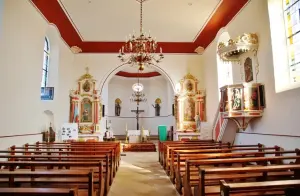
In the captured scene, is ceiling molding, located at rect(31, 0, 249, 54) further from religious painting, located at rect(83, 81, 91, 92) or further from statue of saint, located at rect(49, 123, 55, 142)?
statue of saint, located at rect(49, 123, 55, 142)

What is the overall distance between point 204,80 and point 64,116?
6.14 meters

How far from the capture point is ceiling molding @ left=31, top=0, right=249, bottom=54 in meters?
6.89

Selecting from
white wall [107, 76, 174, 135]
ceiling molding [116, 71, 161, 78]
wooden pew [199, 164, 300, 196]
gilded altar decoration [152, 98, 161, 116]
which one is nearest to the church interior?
wooden pew [199, 164, 300, 196]

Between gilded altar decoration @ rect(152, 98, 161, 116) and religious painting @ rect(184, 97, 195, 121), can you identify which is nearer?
religious painting @ rect(184, 97, 195, 121)

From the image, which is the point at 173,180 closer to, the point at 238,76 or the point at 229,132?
the point at 229,132

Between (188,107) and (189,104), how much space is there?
0.46 feet

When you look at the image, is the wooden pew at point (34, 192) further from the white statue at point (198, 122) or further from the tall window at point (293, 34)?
the white statue at point (198, 122)

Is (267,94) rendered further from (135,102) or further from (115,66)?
(135,102)

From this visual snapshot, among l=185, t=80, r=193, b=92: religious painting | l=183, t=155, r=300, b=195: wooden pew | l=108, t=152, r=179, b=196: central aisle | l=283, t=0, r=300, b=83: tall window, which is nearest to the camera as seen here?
l=183, t=155, r=300, b=195: wooden pew

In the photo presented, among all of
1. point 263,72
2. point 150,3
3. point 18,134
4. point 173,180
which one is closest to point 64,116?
point 18,134

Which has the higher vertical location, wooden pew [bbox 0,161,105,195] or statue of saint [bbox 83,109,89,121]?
statue of saint [bbox 83,109,89,121]

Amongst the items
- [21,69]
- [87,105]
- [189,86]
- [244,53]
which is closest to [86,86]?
[87,105]

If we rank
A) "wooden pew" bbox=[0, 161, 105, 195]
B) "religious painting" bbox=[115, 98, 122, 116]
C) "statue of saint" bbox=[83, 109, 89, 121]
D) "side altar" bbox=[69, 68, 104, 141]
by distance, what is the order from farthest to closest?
"religious painting" bbox=[115, 98, 122, 116]
"statue of saint" bbox=[83, 109, 89, 121]
"side altar" bbox=[69, 68, 104, 141]
"wooden pew" bbox=[0, 161, 105, 195]

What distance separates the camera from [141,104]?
16719mm
